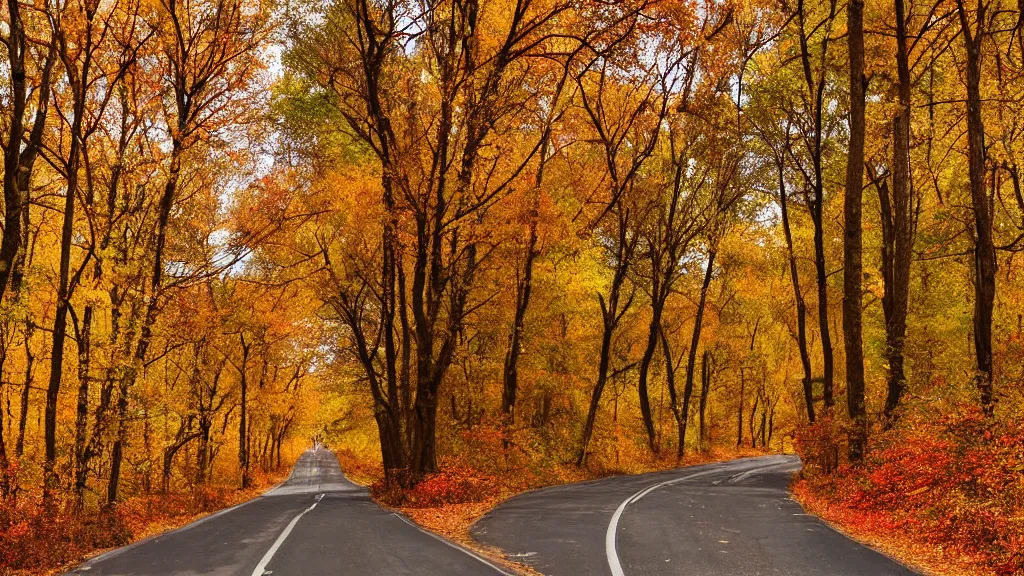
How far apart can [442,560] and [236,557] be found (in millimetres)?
3330

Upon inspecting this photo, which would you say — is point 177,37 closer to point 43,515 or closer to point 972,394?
point 43,515

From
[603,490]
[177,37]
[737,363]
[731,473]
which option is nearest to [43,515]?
[177,37]

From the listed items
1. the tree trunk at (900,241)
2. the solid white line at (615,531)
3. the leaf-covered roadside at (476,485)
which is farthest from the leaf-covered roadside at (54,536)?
the tree trunk at (900,241)

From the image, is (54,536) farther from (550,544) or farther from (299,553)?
(550,544)

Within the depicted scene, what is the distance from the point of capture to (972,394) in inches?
486

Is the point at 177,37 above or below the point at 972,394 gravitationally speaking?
above

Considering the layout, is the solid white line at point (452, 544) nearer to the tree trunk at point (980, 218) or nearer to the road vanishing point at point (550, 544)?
the road vanishing point at point (550, 544)

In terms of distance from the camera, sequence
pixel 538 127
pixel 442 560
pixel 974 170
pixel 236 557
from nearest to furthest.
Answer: pixel 442 560, pixel 236 557, pixel 974 170, pixel 538 127

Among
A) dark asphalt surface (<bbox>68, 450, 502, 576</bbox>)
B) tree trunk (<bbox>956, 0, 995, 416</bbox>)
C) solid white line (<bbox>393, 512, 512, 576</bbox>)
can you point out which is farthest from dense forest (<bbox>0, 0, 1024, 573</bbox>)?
solid white line (<bbox>393, 512, 512, 576</bbox>)

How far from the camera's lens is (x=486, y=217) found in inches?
883

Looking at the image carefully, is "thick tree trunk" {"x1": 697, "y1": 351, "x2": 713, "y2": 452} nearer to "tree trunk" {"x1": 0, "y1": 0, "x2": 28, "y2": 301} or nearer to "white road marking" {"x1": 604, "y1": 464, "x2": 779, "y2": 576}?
"white road marking" {"x1": 604, "y1": 464, "x2": 779, "y2": 576}

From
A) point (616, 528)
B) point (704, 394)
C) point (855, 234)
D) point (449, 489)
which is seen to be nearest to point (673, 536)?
point (616, 528)

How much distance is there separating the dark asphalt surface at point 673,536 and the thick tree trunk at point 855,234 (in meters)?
2.56

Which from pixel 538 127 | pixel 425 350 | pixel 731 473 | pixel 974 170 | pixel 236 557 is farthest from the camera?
pixel 731 473
